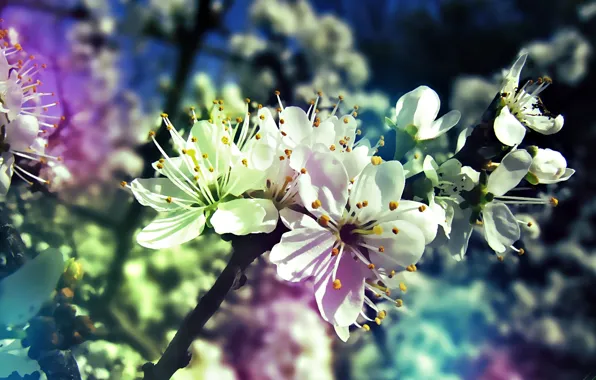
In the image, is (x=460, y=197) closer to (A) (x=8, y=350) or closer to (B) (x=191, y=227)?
(B) (x=191, y=227)

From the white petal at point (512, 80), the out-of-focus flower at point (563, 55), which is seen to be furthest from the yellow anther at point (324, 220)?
the out-of-focus flower at point (563, 55)

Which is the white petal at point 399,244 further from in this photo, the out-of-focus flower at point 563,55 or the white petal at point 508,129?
the out-of-focus flower at point 563,55

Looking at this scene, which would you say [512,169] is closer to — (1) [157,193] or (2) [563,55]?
(1) [157,193]

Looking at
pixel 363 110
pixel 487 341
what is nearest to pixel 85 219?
pixel 363 110

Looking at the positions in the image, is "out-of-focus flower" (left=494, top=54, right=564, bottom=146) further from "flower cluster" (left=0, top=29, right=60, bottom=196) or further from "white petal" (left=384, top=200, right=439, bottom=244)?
"flower cluster" (left=0, top=29, right=60, bottom=196)

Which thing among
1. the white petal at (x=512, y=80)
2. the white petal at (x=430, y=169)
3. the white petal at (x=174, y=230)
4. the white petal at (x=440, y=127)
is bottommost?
the white petal at (x=174, y=230)

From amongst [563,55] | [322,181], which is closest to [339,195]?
[322,181]
